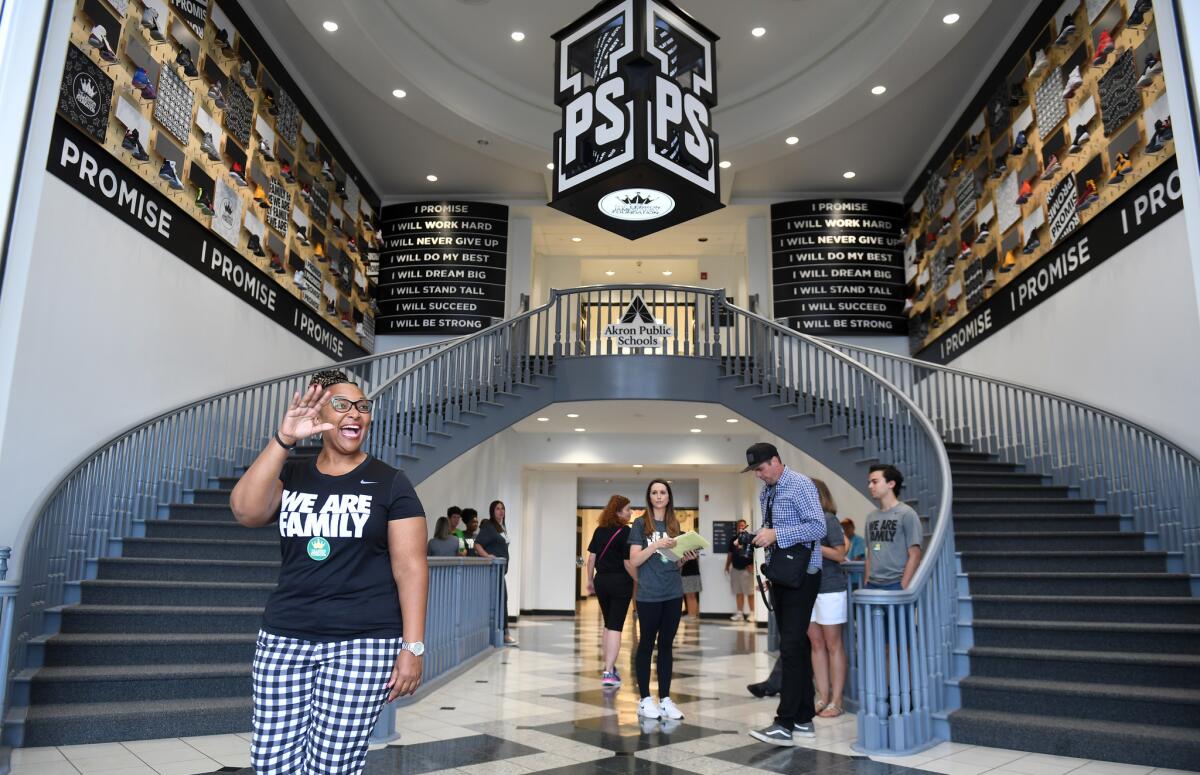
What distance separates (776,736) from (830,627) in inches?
40.4

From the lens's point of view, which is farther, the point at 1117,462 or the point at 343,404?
the point at 1117,462

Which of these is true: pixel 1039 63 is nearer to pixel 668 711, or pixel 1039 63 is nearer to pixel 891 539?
pixel 891 539

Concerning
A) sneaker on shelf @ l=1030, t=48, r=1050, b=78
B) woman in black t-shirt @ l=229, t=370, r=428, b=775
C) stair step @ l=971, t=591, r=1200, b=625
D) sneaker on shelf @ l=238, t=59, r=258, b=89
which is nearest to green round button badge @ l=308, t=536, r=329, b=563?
woman in black t-shirt @ l=229, t=370, r=428, b=775

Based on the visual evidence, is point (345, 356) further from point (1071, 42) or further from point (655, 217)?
point (1071, 42)

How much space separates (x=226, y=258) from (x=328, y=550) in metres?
7.28

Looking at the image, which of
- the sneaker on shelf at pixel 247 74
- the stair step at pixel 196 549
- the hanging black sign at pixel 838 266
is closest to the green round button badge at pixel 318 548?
the stair step at pixel 196 549

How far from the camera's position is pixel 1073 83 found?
761 cm

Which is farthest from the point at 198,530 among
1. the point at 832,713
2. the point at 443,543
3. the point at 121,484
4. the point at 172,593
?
the point at 832,713

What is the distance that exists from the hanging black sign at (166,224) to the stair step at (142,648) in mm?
2750

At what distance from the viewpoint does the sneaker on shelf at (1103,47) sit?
6998 millimetres

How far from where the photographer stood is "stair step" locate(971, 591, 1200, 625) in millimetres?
4980

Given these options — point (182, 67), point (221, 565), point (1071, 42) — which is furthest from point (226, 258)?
point (1071, 42)

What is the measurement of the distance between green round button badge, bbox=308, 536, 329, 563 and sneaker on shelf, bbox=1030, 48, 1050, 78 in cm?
892

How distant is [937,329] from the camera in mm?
11141
